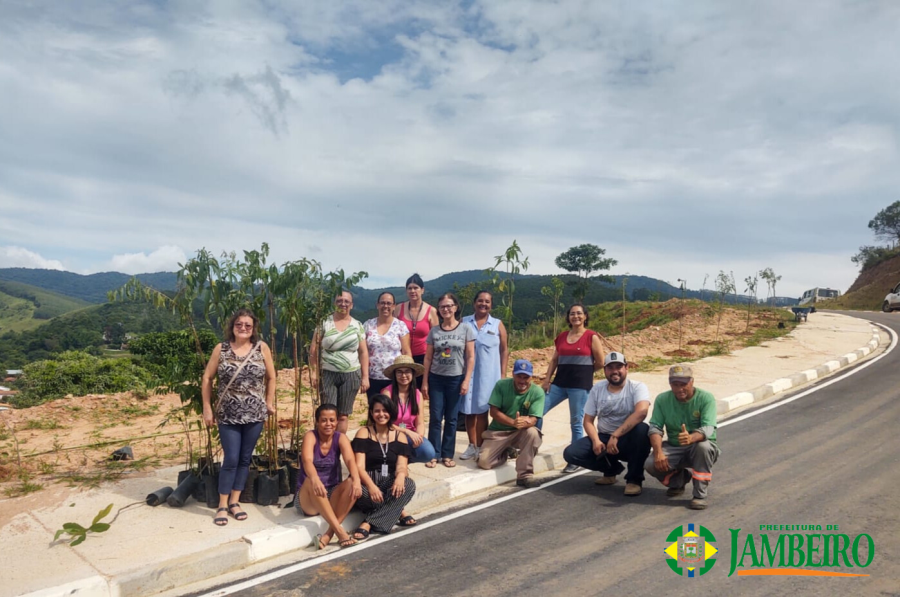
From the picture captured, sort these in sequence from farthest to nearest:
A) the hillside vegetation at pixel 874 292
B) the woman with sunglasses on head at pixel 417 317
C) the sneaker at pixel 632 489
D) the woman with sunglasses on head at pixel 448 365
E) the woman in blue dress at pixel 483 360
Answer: the hillside vegetation at pixel 874 292 → the woman with sunglasses on head at pixel 417 317 → the woman in blue dress at pixel 483 360 → the woman with sunglasses on head at pixel 448 365 → the sneaker at pixel 632 489

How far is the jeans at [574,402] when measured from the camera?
6.50 m

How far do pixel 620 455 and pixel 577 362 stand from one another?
1.05 meters

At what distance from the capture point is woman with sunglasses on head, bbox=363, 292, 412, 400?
628 centimetres

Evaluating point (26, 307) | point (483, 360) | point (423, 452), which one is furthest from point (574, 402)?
point (26, 307)

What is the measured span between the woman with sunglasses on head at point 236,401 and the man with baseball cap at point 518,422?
227cm

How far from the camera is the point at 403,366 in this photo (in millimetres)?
5758

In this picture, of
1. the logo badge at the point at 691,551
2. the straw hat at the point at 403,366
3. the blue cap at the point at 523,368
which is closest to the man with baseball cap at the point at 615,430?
the blue cap at the point at 523,368

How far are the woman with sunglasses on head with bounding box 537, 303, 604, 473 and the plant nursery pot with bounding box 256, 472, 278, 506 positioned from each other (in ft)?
8.85

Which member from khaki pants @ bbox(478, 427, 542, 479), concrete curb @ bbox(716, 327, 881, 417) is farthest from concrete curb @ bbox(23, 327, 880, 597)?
concrete curb @ bbox(716, 327, 881, 417)

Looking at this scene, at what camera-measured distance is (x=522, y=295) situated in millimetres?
70625

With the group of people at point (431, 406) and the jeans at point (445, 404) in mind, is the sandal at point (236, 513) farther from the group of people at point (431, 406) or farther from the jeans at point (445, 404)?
the jeans at point (445, 404)

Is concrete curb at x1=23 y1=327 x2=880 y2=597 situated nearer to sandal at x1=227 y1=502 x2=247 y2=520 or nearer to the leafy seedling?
sandal at x1=227 y1=502 x2=247 y2=520

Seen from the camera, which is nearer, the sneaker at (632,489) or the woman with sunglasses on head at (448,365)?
the sneaker at (632,489)

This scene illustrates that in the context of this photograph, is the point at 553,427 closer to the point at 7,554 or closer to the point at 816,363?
the point at 7,554
